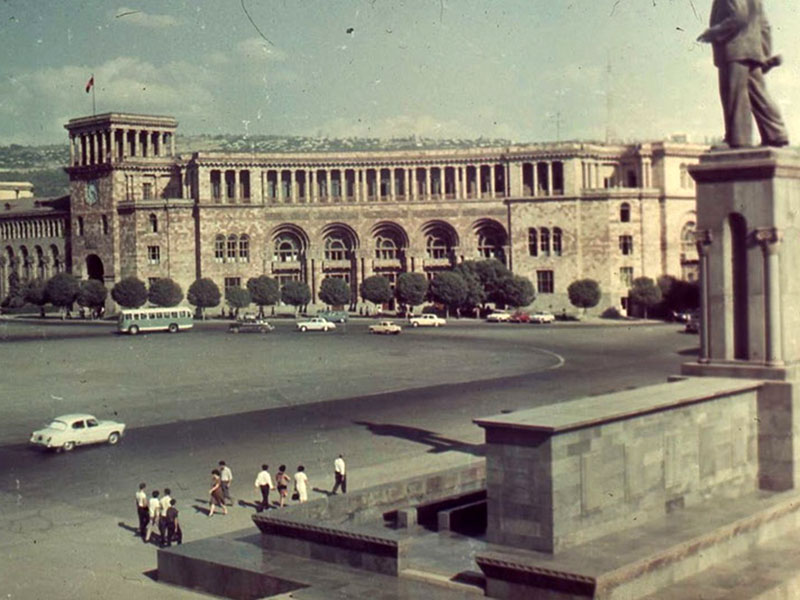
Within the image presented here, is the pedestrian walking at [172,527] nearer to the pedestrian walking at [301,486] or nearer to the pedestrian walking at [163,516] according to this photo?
the pedestrian walking at [163,516]

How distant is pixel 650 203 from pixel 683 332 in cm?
2410

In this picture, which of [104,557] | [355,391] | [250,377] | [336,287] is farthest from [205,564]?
[336,287]

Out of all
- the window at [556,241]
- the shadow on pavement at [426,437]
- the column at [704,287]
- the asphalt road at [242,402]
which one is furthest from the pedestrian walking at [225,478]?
the window at [556,241]

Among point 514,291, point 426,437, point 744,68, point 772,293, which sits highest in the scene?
point 744,68

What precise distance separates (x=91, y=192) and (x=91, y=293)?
1031 centimetres

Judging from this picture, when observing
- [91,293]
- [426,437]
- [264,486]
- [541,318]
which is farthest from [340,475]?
[91,293]

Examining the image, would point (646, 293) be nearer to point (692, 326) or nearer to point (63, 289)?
point (692, 326)

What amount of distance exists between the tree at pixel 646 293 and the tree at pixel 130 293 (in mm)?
35253

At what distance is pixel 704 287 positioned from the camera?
2019cm

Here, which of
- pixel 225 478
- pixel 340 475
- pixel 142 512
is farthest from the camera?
pixel 340 475

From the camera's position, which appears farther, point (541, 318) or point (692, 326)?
point (541, 318)

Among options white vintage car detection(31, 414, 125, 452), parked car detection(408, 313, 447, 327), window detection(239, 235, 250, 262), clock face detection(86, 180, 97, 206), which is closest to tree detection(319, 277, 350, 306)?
window detection(239, 235, 250, 262)

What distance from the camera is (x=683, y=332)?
208 feet

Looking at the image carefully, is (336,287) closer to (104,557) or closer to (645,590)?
(104,557)
